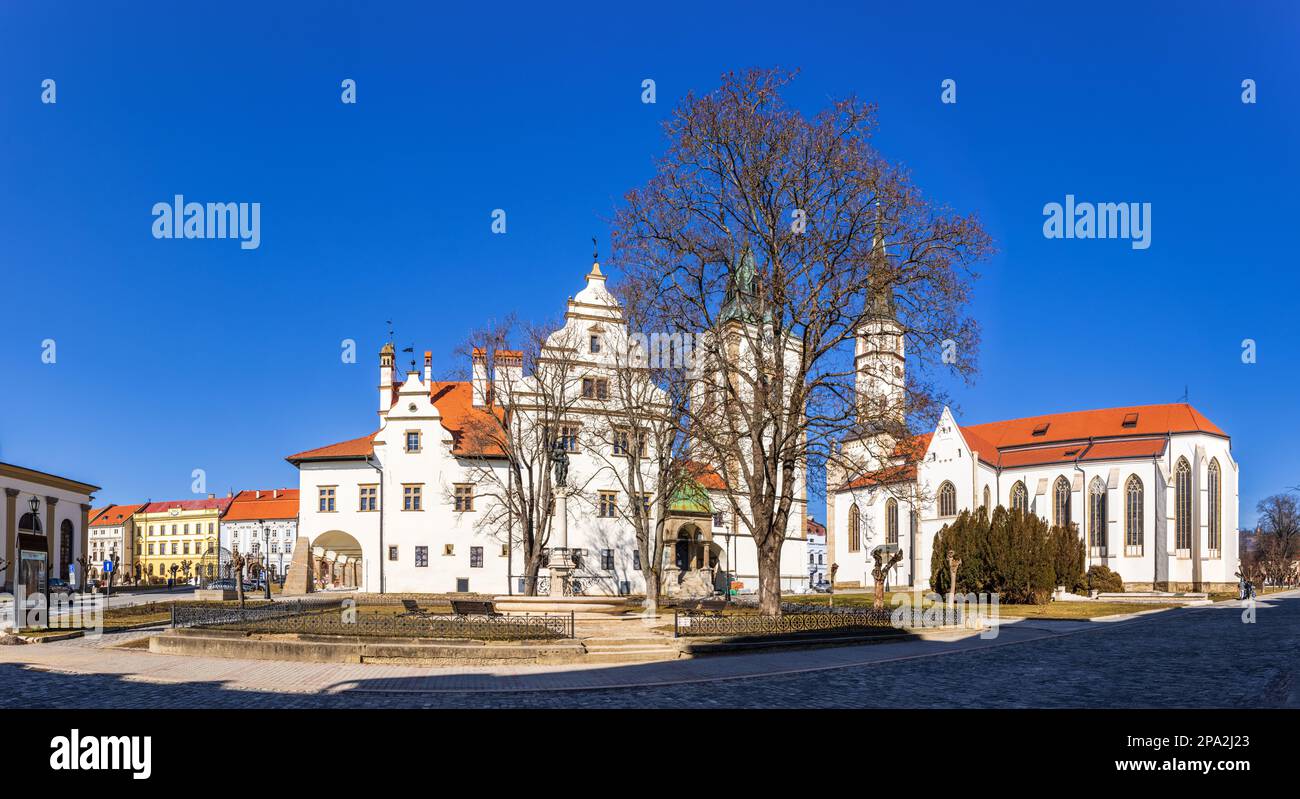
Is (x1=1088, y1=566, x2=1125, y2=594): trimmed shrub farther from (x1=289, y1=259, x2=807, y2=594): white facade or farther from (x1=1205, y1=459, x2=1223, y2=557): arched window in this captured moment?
(x1=289, y1=259, x2=807, y2=594): white facade

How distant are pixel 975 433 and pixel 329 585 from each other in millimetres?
53292

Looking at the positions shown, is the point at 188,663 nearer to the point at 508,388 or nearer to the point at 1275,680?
the point at 1275,680

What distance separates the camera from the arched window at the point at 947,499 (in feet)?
250

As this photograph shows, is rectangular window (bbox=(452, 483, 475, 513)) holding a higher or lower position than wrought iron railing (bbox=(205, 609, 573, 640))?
higher

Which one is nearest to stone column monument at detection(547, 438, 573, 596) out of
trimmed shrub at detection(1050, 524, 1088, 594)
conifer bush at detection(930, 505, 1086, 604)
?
conifer bush at detection(930, 505, 1086, 604)

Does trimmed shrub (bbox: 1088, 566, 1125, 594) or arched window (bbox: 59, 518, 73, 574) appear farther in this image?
arched window (bbox: 59, 518, 73, 574)

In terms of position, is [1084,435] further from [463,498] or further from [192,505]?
[192,505]

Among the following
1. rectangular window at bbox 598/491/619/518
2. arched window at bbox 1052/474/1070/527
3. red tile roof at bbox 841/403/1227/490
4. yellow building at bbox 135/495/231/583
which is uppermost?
red tile roof at bbox 841/403/1227/490

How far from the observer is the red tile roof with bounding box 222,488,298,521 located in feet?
406

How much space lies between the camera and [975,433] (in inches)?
3295

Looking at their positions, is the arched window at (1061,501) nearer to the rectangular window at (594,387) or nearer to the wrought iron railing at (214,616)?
the rectangular window at (594,387)

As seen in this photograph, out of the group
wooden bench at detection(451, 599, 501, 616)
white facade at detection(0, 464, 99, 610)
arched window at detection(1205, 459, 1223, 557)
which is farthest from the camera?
arched window at detection(1205, 459, 1223, 557)

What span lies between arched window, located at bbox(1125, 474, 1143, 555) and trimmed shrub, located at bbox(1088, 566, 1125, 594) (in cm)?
710
